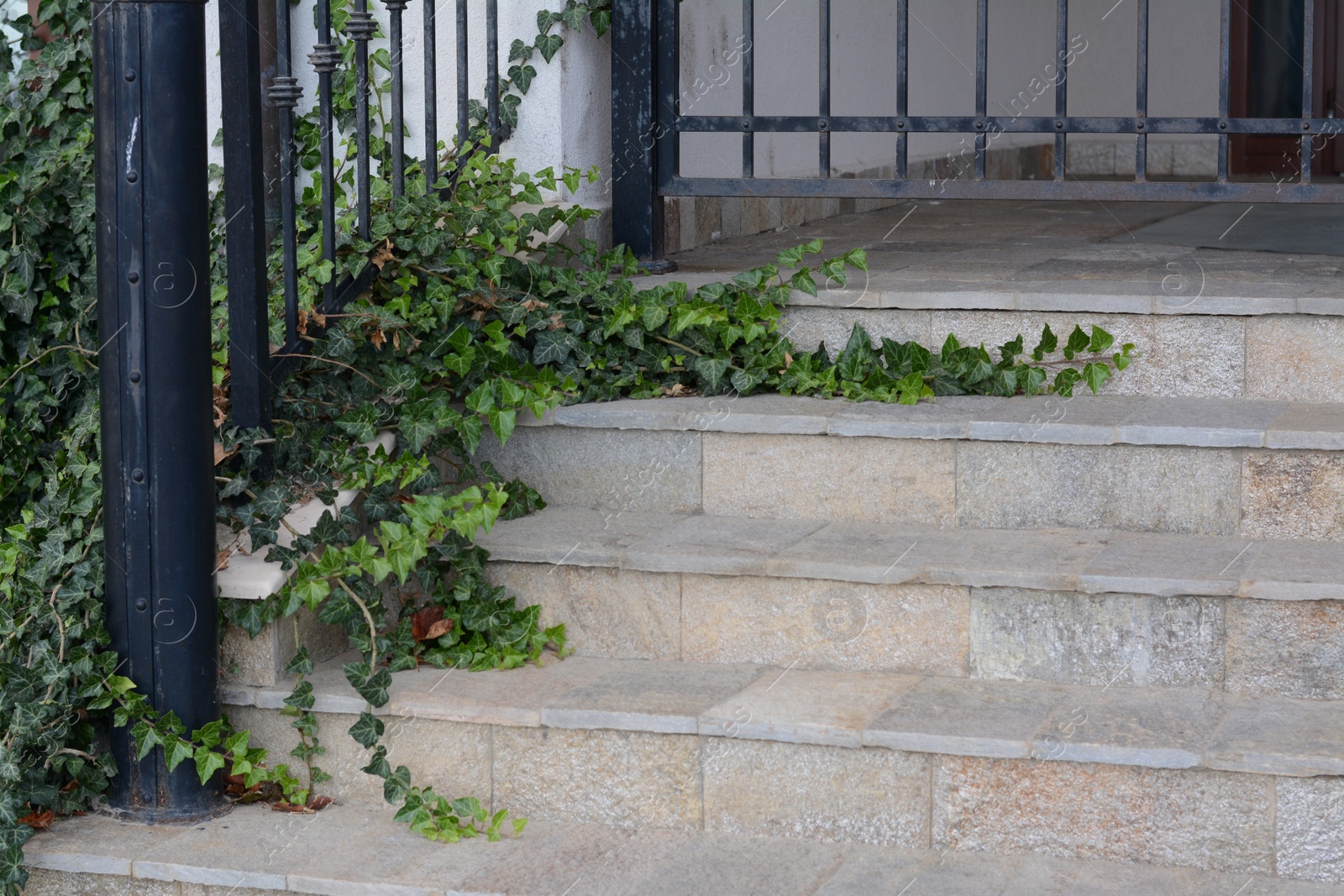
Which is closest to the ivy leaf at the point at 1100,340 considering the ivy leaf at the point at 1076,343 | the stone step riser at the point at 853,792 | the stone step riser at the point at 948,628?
the ivy leaf at the point at 1076,343

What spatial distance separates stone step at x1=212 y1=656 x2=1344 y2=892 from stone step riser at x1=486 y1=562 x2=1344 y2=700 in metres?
0.04

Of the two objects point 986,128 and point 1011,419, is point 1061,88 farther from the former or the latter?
point 1011,419

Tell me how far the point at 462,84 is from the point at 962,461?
144cm

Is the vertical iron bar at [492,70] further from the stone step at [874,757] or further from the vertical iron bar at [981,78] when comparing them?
the stone step at [874,757]

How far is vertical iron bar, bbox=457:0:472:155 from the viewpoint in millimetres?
3184

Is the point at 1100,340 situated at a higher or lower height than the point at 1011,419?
higher

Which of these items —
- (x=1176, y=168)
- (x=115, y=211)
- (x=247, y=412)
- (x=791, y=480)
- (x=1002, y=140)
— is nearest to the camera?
(x=115, y=211)

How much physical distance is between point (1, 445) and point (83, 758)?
0.86 m

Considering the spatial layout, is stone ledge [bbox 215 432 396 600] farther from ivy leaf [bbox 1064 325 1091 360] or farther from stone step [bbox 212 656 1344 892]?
ivy leaf [bbox 1064 325 1091 360]

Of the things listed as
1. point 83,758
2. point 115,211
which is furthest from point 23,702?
point 115,211

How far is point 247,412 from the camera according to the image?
2.58 metres

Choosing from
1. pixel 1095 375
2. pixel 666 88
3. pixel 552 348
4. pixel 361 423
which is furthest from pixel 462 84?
pixel 1095 375

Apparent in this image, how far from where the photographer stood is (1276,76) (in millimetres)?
7363

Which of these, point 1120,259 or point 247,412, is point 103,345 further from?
point 1120,259
